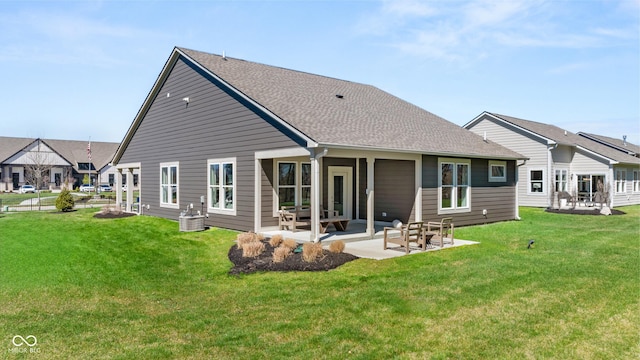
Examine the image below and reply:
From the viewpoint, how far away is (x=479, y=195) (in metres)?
16.9

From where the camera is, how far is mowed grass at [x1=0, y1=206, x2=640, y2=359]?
5.07 m

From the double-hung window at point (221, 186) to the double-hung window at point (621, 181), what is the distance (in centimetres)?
2532

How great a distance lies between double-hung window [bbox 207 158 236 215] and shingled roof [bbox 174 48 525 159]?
2.77 metres

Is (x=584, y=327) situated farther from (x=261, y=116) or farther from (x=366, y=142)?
(x=261, y=116)

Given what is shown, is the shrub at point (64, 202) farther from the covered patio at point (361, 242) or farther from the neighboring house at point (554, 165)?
the neighboring house at point (554, 165)

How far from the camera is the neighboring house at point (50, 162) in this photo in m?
53.1

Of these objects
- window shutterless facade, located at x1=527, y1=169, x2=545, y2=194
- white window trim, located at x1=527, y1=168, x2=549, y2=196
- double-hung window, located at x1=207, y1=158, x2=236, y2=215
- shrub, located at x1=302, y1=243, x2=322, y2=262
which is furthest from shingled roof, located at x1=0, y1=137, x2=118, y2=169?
shrub, located at x1=302, y1=243, x2=322, y2=262

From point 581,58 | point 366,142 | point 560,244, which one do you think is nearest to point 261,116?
point 366,142

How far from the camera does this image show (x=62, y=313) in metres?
6.55

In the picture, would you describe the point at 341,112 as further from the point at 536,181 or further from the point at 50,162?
the point at 50,162

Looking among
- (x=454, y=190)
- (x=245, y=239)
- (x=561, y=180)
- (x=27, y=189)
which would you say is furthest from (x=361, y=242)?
(x=27, y=189)

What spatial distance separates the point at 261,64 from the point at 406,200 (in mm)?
8579

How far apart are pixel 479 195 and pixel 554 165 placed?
11505 mm

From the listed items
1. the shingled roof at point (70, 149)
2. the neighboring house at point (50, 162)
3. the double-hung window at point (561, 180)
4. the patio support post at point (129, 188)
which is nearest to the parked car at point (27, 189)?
the neighboring house at point (50, 162)
